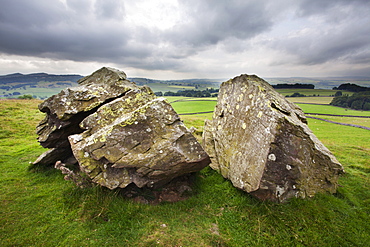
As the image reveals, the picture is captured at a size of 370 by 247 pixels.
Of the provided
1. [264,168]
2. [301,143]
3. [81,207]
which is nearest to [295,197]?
[264,168]

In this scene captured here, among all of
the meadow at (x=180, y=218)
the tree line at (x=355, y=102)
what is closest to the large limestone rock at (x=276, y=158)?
the meadow at (x=180, y=218)

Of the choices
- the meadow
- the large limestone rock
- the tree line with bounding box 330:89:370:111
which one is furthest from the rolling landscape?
the tree line with bounding box 330:89:370:111

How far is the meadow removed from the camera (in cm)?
586

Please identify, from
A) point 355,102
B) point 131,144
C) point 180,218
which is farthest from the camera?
point 355,102

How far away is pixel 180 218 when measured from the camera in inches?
276

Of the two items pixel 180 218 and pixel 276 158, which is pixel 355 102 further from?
pixel 180 218

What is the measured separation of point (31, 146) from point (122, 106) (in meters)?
11.5

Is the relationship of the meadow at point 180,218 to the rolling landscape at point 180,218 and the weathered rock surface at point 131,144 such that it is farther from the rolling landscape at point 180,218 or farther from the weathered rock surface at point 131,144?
the weathered rock surface at point 131,144

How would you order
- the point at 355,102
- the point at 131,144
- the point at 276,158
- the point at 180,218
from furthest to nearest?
the point at 355,102 < the point at 131,144 < the point at 276,158 < the point at 180,218

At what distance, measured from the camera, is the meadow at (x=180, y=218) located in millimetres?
5855

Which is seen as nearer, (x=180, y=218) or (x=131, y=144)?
(x=180, y=218)

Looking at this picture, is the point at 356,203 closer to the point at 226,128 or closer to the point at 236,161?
the point at 236,161

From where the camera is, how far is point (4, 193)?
788 centimetres

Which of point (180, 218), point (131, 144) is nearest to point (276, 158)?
point (180, 218)
